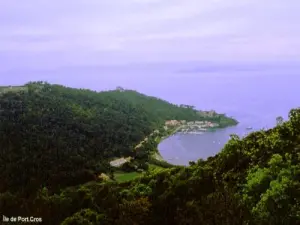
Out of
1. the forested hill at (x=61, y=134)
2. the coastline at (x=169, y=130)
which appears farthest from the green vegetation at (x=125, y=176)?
the coastline at (x=169, y=130)

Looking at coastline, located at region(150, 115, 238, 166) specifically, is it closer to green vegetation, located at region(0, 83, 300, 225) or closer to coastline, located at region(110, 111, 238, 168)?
coastline, located at region(110, 111, 238, 168)

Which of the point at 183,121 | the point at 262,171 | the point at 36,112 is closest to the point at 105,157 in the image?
the point at 36,112

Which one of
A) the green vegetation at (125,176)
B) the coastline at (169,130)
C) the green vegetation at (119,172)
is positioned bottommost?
the green vegetation at (125,176)

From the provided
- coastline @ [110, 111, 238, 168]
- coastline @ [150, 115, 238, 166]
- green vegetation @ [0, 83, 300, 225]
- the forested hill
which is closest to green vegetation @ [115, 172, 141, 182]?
green vegetation @ [0, 83, 300, 225]

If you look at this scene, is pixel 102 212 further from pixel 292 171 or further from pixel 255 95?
pixel 255 95

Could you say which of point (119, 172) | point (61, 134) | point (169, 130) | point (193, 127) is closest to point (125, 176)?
point (119, 172)

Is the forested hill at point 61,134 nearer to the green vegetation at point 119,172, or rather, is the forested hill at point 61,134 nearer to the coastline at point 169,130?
the green vegetation at point 119,172

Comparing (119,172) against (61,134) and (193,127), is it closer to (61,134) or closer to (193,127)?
(61,134)
